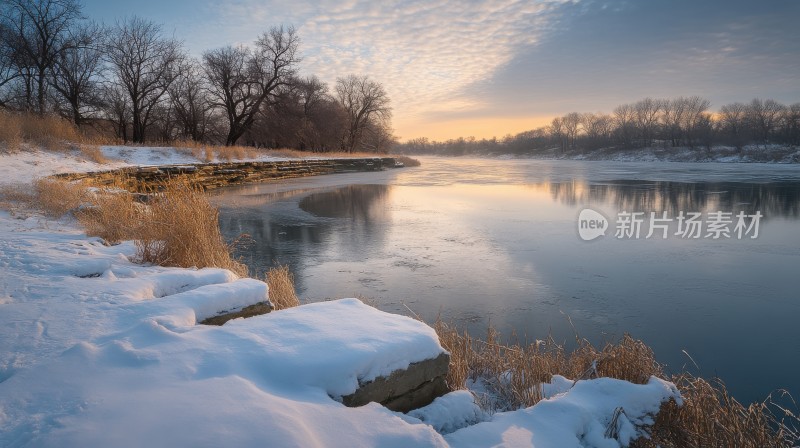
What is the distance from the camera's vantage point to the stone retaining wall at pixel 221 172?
11.0 metres

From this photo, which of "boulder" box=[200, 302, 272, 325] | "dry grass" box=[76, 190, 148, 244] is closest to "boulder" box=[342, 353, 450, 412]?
"boulder" box=[200, 302, 272, 325]

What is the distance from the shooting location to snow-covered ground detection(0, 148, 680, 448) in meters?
1.62

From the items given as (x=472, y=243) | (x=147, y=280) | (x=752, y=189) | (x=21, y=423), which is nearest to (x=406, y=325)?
(x=21, y=423)

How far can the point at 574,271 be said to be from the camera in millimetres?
6477

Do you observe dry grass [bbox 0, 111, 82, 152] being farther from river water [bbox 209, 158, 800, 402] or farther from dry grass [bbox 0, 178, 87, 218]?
river water [bbox 209, 158, 800, 402]

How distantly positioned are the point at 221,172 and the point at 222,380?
747 inches

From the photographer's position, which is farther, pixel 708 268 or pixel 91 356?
pixel 708 268

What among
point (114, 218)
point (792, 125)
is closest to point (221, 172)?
point (114, 218)

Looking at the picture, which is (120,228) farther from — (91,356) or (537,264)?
(537,264)

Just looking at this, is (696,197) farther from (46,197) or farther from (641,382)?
(46,197)

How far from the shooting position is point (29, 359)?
2070mm

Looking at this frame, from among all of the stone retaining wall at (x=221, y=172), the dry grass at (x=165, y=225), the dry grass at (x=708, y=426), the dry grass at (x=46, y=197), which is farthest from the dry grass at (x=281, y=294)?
the dry grass at (x=46, y=197)

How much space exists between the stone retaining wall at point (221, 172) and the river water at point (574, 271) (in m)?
2.66

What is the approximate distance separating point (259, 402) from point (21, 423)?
2.76ft
